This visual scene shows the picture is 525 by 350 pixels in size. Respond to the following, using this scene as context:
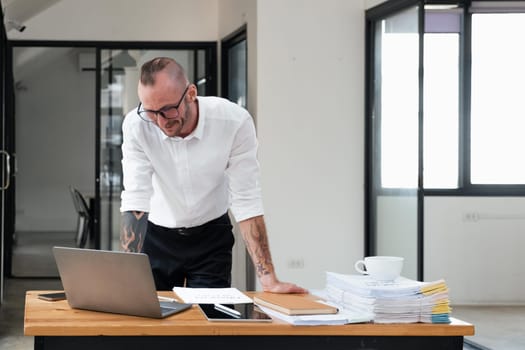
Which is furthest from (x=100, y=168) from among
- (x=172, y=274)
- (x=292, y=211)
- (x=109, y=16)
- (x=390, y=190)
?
(x=172, y=274)

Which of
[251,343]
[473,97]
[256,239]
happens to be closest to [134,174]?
[256,239]

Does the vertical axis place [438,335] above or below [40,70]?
below

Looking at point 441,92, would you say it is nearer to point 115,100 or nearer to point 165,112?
point 115,100

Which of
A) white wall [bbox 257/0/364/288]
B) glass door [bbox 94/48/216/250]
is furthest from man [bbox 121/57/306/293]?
glass door [bbox 94/48/216/250]

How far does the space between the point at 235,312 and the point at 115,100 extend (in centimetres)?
690

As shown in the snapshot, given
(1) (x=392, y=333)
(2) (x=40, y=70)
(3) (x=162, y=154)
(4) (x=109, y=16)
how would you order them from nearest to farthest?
(1) (x=392, y=333) → (3) (x=162, y=154) → (4) (x=109, y=16) → (2) (x=40, y=70)

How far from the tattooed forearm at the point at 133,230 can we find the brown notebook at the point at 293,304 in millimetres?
479

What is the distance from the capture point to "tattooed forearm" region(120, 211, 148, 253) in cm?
294

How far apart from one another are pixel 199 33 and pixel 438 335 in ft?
22.8

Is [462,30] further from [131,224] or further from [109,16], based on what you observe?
[131,224]

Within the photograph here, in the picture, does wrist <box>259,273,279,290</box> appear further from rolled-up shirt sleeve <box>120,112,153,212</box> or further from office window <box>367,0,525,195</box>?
office window <box>367,0,525,195</box>

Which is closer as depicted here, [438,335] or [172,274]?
[438,335]

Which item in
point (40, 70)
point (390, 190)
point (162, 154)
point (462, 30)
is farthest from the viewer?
Result: point (40, 70)

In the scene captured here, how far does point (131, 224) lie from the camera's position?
299 centimetres
